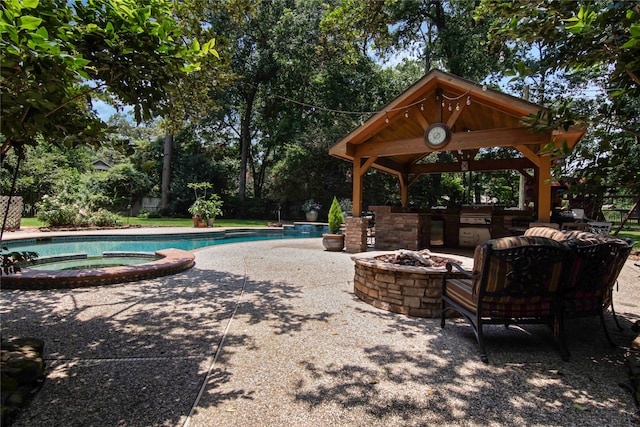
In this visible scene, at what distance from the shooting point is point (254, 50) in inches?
948

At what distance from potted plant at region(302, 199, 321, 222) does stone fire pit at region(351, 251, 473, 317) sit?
52.3 ft

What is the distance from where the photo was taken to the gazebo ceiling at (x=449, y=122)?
Answer: 6.65 metres

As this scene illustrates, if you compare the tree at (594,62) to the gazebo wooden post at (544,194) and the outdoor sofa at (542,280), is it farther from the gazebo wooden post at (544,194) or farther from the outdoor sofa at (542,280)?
the gazebo wooden post at (544,194)

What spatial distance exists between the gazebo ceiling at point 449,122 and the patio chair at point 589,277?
359 centimetres

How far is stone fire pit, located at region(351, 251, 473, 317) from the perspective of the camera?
395 cm

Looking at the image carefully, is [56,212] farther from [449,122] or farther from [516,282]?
[516,282]

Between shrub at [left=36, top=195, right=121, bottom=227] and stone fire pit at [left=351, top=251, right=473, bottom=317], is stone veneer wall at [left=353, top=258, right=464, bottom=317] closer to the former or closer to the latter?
stone fire pit at [left=351, top=251, right=473, bottom=317]

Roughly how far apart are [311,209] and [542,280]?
18031 millimetres

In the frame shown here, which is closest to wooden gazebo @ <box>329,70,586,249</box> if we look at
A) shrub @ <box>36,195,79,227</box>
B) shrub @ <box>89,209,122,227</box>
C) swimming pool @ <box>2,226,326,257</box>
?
swimming pool @ <box>2,226,326,257</box>

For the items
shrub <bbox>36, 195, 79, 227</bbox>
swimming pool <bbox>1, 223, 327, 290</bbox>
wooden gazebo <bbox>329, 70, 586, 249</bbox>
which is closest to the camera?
swimming pool <bbox>1, 223, 327, 290</bbox>

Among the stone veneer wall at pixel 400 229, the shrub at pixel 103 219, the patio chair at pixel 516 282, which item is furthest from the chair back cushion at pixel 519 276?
the shrub at pixel 103 219

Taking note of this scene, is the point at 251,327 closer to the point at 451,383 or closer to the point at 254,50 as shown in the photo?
the point at 451,383

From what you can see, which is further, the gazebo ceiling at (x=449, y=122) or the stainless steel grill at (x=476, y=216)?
the stainless steel grill at (x=476, y=216)

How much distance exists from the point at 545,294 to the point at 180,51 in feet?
11.8
